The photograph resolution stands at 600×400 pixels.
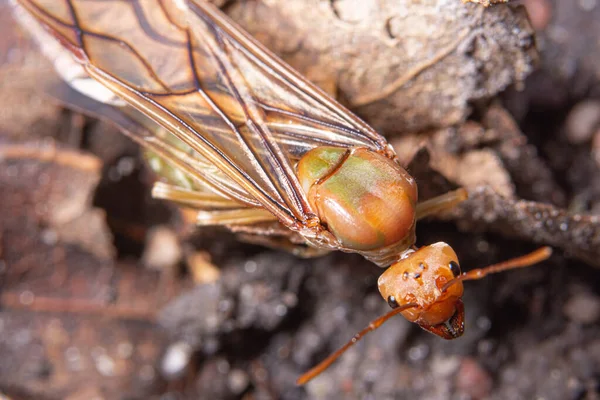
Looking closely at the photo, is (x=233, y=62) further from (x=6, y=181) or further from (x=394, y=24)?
(x=6, y=181)

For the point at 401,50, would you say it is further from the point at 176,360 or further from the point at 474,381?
the point at 176,360

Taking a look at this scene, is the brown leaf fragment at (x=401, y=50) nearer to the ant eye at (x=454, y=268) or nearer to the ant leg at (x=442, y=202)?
the ant leg at (x=442, y=202)

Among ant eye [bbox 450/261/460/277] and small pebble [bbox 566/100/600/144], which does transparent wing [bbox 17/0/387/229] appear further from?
small pebble [bbox 566/100/600/144]

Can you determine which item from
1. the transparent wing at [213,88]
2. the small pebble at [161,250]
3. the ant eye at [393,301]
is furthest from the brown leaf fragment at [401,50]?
the small pebble at [161,250]

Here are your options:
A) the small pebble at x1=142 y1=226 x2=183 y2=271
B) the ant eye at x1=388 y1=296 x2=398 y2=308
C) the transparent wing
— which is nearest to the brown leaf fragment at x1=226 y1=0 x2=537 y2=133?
the transparent wing

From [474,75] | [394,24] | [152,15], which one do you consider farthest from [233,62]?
[474,75]
